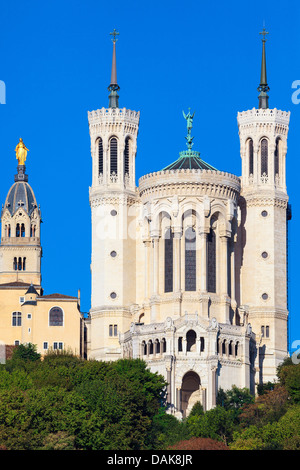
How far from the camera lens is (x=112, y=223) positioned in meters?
169

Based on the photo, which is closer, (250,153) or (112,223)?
(112,223)

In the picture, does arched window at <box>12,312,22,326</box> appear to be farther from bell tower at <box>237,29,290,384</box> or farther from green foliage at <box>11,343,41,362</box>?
bell tower at <box>237,29,290,384</box>

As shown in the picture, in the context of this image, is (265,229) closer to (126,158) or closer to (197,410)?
(126,158)

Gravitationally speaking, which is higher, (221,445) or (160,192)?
(160,192)

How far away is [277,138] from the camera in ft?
564

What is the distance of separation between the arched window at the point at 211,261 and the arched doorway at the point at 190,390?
315 inches

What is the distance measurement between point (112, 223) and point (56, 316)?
927cm

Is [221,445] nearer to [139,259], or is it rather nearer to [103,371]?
[103,371]

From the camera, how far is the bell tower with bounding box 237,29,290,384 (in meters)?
169

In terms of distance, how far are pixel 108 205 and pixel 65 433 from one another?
127ft

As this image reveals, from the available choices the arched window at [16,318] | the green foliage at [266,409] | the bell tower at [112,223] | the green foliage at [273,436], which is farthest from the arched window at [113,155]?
the green foliage at [273,436]

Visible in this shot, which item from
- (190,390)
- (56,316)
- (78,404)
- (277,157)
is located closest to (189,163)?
(277,157)
